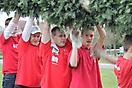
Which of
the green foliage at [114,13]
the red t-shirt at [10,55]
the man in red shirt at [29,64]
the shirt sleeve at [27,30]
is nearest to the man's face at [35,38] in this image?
the man in red shirt at [29,64]

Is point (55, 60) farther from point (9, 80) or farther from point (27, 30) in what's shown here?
point (9, 80)

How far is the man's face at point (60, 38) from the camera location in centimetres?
499

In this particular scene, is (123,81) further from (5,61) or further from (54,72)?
(5,61)

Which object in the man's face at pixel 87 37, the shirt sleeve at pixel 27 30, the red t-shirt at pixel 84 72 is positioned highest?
the shirt sleeve at pixel 27 30

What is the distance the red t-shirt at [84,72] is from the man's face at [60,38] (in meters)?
0.41

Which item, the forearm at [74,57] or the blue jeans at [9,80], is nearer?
the forearm at [74,57]

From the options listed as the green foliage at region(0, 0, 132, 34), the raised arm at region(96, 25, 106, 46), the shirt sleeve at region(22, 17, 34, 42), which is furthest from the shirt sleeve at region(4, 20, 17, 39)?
the raised arm at region(96, 25, 106, 46)

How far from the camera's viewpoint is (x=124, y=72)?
452 cm

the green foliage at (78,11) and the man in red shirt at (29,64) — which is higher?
the green foliage at (78,11)

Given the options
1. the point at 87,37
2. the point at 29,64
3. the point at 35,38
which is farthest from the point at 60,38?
the point at 29,64

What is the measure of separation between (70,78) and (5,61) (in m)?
1.91

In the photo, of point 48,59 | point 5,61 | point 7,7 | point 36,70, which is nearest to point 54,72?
point 48,59

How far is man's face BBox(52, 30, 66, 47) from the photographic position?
4992mm

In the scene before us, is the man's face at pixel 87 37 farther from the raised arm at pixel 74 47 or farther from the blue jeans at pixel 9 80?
the blue jeans at pixel 9 80
